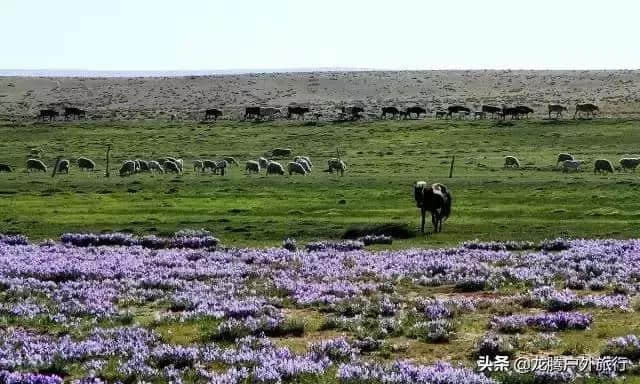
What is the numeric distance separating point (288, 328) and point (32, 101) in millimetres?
131335

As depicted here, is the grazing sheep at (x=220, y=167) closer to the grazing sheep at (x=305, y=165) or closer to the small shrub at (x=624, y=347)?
the grazing sheep at (x=305, y=165)

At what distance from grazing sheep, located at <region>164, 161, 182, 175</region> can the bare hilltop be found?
46.5m

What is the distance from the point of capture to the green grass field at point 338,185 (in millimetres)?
33375

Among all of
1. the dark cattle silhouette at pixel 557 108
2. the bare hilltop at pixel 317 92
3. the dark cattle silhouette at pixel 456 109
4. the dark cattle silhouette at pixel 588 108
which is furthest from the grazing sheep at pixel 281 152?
the dark cattle silhouette at pixel 588 108

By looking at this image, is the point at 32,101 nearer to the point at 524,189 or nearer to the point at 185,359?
the point at 524,189

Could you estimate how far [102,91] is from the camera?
149 metres

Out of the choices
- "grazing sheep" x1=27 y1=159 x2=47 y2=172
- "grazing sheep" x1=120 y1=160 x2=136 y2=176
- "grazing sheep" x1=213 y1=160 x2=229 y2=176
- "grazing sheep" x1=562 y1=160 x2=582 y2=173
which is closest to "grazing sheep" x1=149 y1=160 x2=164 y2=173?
"grazing sheep" x1=120 y1=160 x2=136 y2=176

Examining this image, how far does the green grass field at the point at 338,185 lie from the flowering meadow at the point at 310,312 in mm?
6200

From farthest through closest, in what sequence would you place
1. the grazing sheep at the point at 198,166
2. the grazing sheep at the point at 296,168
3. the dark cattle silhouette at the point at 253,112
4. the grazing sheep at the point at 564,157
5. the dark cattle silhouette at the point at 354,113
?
the dark cattle silhouette at the point at 253,112, the dark cattle silhouette at the point at 354,113, the grazing sheep at the point at 198,166, the grazing sheep at the point at 564,157, the grazing sheep at the point at 296,168

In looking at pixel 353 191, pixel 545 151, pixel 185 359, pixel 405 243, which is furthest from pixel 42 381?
pixel 545 151

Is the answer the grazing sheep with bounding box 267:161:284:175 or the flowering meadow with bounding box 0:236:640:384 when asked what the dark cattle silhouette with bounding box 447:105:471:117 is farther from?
the flowering meadow with bounding box 0:236:640:384

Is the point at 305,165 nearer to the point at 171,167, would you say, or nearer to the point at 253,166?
the point at 253,166

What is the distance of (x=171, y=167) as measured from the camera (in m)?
61.4

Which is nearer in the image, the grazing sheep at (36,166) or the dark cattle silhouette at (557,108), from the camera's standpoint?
the grazing sheep at (36,166)
